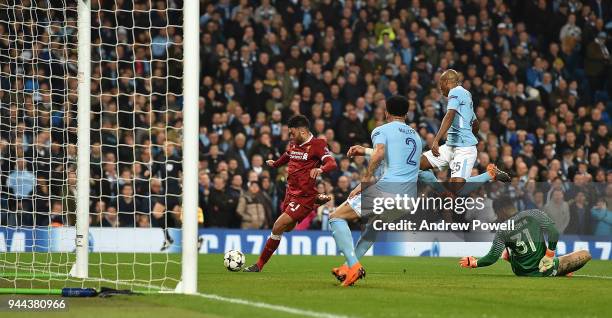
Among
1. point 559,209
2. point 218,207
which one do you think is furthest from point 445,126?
point 559,209

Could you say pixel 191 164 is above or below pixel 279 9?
below

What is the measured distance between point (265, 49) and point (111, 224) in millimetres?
5680

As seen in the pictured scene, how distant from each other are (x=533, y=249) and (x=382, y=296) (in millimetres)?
3716

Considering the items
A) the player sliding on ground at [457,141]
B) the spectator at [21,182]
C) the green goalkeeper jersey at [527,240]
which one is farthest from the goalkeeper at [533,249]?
the spectator at [21,182]

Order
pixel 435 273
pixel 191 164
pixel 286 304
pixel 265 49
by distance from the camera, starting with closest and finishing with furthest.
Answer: pixel 286 304 < pixel 191 164 < pixel 435 273 < pixel 265 49

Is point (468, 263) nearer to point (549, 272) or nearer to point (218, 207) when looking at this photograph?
point (549, 272)

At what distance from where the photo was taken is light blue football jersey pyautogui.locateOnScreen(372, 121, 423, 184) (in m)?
11.5

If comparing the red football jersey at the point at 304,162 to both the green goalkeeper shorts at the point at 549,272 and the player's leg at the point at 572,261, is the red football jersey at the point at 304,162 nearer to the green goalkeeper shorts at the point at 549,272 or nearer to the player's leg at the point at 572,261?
the green goalkeeper shorts at the point at 549,272

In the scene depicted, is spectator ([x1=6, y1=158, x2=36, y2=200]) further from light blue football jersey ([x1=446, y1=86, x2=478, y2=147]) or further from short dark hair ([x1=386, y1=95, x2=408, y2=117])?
short dark hair ([x1=386, y1=95, x2=408, y2=117])

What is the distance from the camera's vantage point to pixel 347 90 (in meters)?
23.9

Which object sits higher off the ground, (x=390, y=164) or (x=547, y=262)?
(x=390, y=164)

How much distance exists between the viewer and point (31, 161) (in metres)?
15.2

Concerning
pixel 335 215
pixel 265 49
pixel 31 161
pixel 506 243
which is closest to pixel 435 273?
pixel 506 243

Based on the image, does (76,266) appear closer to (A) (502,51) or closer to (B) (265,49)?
(B) (265,49)
